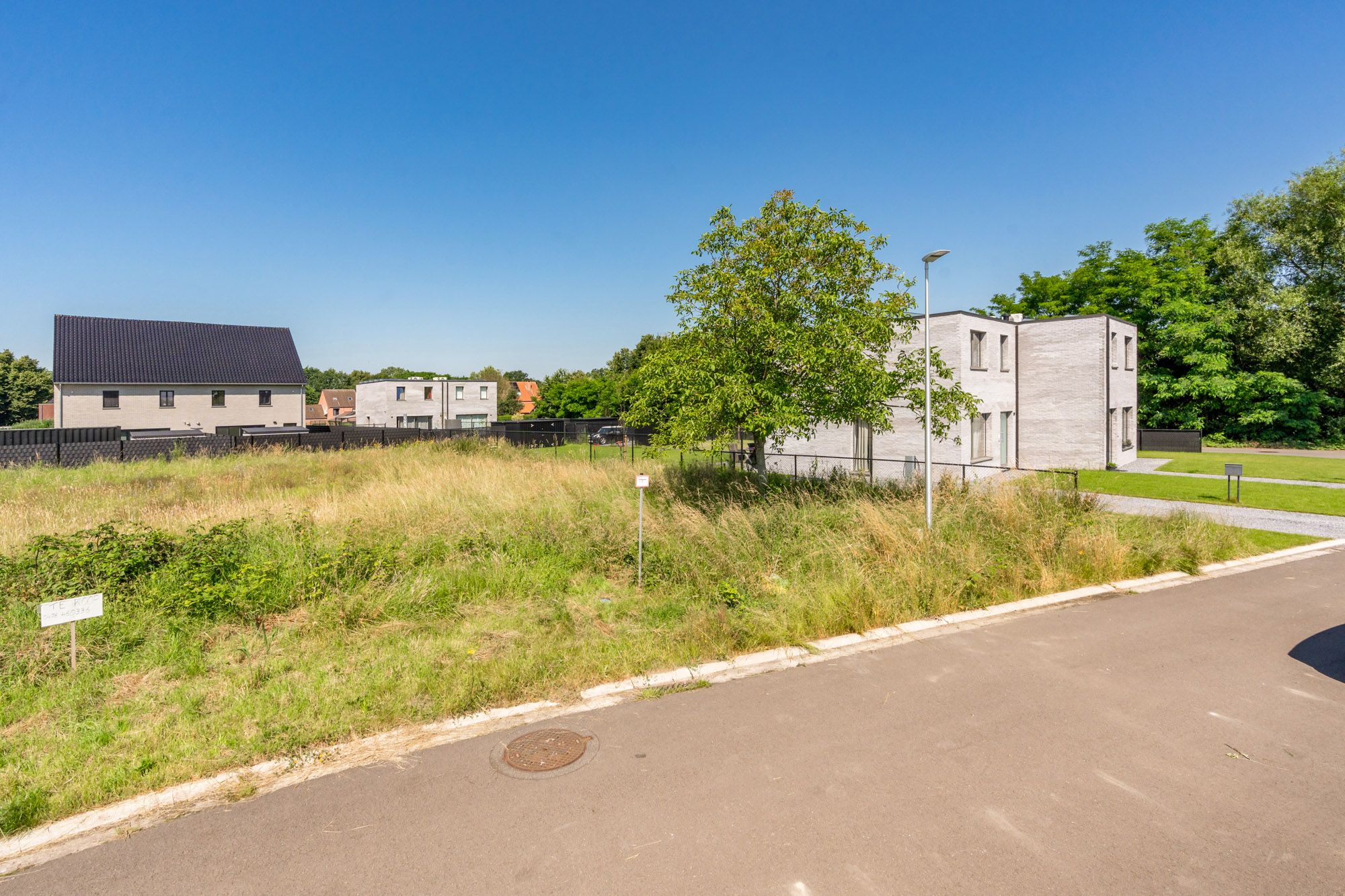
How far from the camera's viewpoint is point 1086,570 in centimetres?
843

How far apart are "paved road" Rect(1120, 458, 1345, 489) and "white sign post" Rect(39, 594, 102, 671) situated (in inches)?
1008

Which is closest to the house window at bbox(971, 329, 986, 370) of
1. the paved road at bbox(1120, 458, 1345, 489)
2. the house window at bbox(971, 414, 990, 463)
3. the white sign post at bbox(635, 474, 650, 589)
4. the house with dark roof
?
the house window at bbox(971, 414, 990, 463)

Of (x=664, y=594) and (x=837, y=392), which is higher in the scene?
(x=837, y=392)

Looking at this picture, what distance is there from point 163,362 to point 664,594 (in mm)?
45889

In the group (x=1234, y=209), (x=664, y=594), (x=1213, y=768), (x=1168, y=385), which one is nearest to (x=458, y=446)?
(x=664, y=594)

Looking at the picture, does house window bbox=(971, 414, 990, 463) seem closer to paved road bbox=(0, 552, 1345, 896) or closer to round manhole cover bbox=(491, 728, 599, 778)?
paved road bbox=(0, 552, 1345, 896)

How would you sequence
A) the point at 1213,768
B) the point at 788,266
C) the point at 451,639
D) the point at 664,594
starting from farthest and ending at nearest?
1. the point at 788,266
2. the point at 664,594
3. the point at 451,639
4. the point at 1213,768

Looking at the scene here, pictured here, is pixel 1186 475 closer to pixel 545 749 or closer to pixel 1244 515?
pixel 1244 515

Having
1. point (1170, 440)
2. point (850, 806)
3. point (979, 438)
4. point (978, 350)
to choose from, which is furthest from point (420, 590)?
point (1170, 440)

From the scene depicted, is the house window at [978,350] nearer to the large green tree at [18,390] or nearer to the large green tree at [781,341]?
the large green tree at [781,341]

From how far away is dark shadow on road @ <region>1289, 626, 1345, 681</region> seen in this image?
219 inches

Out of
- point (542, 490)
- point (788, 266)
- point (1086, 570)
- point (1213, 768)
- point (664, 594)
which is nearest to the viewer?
point (1213, 768)

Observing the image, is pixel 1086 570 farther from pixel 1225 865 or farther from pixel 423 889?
pixel 423 889

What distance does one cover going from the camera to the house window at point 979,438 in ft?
69.0
